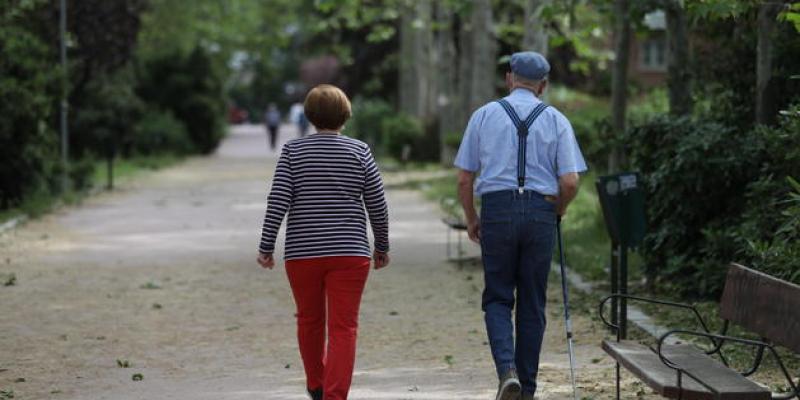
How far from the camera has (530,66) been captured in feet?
24.6

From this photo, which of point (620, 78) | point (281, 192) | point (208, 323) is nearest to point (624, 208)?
point (281, 192)

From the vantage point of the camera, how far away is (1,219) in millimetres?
20500

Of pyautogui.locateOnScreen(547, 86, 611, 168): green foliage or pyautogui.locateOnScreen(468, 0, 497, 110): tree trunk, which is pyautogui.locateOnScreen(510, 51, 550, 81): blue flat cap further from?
pyautogui.locateOnScreen(468, 0, 497, 110): tree trunk

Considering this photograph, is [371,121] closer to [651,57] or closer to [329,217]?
[651,57]

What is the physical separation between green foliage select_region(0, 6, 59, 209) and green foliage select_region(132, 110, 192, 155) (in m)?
22.0

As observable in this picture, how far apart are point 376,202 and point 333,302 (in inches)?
20.5

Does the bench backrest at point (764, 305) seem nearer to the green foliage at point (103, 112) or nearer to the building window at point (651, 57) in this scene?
the green foliage at point (103, 112)

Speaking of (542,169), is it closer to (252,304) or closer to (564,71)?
(252,304)

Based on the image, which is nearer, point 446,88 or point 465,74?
point 465,74

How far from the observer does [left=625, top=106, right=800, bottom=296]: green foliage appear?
10.9 meters

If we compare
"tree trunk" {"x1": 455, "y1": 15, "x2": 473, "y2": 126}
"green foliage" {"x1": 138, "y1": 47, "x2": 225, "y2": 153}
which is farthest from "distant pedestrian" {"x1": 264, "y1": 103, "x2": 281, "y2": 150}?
"tree trunk" {"x1": 455, "y1": 15, "x2": 473, "y2": 126}

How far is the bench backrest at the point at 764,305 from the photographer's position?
659cm

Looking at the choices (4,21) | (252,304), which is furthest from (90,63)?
(252,304)

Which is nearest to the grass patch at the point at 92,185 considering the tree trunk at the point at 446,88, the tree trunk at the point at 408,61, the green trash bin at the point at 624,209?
the tree trunk at the point at 408,61
